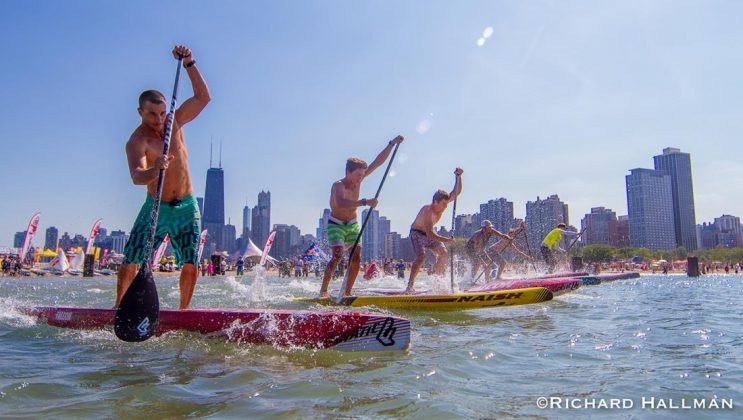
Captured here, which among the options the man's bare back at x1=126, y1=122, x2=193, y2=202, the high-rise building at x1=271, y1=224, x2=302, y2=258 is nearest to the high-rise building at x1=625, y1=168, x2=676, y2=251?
the high-rise building at x1=271, y1=224, x2=302, y2=258

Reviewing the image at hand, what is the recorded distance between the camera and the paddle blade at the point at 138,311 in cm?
359

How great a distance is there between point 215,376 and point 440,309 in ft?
13.5

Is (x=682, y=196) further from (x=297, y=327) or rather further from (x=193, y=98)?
(x=297, y=327)

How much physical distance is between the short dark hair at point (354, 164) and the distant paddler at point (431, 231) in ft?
8.40

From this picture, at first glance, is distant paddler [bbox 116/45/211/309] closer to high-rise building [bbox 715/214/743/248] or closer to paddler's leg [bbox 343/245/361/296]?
paddler's leg [bbox 343/245/361/296]

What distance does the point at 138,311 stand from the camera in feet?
12.0

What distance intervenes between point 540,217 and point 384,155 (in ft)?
110

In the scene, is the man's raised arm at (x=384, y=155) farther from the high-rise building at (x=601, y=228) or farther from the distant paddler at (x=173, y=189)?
the high-rise building at (x=601, y=228)

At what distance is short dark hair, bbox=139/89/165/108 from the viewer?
4441 mm

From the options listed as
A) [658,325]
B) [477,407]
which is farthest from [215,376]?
[658,325]

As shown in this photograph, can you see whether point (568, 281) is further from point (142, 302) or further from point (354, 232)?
point (142, 302)

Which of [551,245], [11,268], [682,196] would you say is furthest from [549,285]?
[682,196]

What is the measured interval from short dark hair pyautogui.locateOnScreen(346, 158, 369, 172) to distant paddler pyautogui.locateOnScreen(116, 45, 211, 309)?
2.89m

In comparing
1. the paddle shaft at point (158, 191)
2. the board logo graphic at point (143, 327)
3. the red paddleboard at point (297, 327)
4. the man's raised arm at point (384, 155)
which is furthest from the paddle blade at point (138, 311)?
the man's raised arm at point (384, 155)
